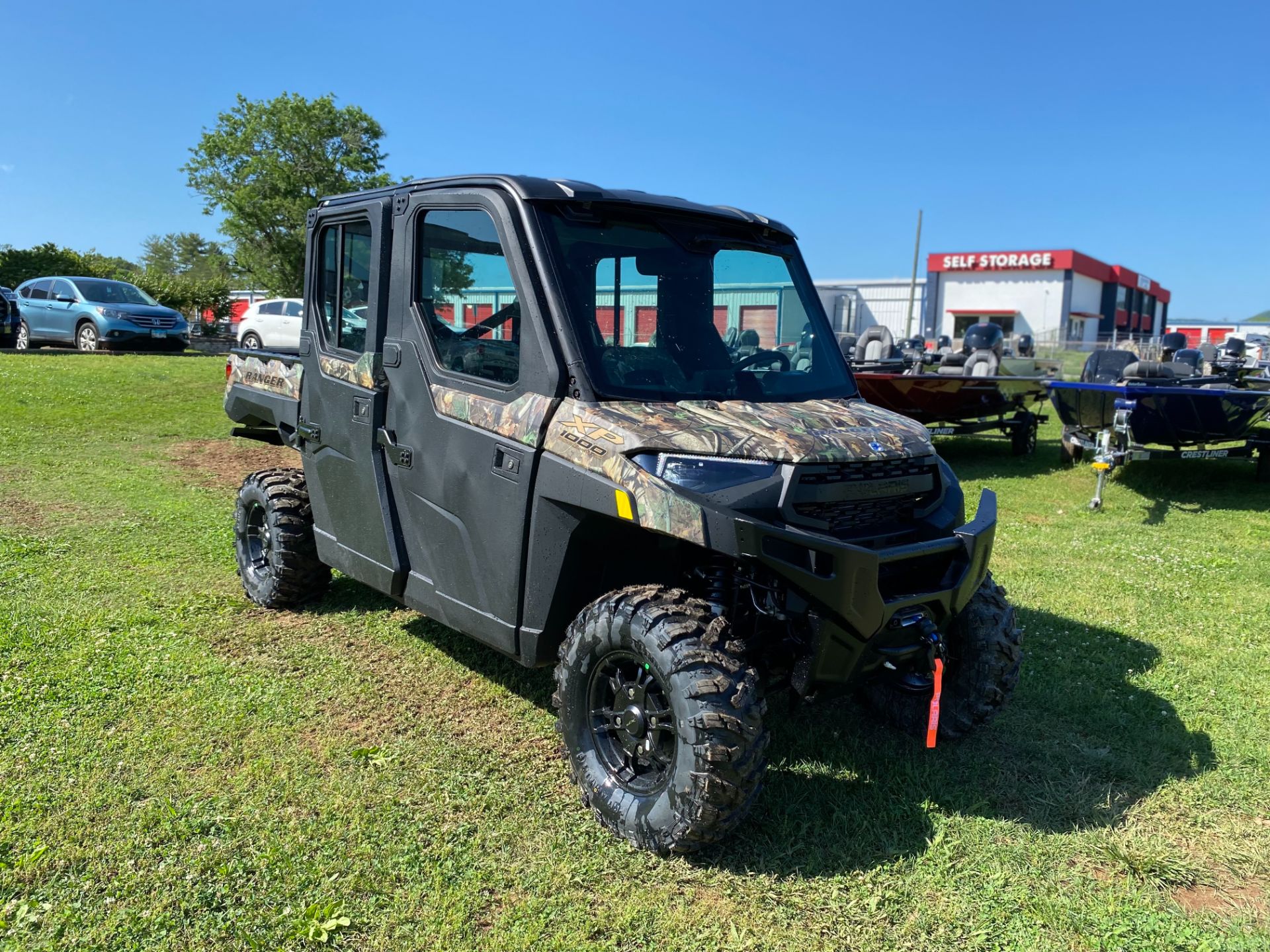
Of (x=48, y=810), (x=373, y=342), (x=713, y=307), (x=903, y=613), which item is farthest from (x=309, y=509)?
(x=903, y=613)

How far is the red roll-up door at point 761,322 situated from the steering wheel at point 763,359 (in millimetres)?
43

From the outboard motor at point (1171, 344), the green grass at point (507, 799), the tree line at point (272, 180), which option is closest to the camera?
the green grass at point (507, 799)

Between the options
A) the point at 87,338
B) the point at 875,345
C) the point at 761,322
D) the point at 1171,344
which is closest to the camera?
the point at 761,322

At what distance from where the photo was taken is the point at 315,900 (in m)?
2.98

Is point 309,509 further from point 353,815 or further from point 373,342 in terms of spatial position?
point 353,815

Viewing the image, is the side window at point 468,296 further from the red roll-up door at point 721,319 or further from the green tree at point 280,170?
the green tree at point 280,170

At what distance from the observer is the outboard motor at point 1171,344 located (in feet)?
47.9

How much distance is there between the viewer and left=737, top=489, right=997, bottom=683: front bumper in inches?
121

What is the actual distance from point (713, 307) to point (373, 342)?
161cm

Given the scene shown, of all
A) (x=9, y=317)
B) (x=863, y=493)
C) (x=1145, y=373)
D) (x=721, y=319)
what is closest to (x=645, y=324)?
(x=721, y=319)

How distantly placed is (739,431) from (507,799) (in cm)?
168

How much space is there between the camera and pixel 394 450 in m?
4.25

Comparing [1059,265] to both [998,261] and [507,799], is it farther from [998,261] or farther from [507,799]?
[507,799]

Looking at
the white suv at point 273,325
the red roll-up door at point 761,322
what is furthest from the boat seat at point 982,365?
the white suv at point 273,325
